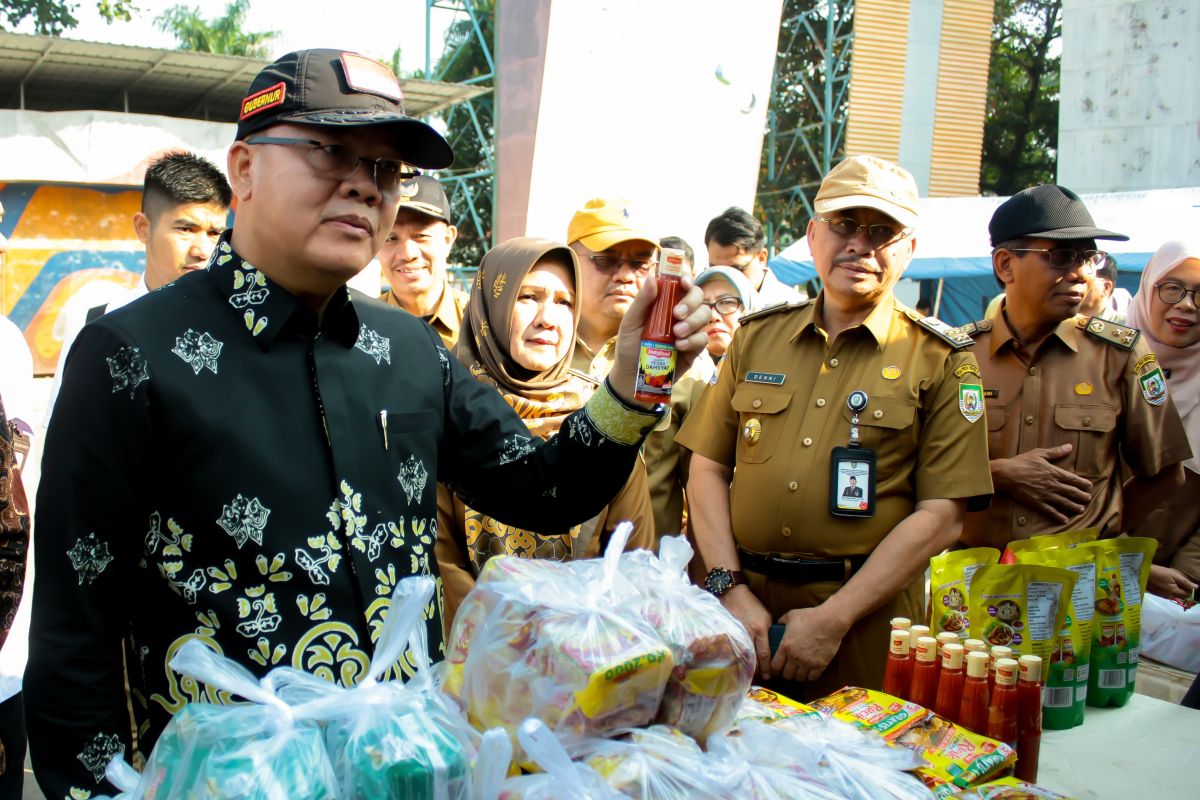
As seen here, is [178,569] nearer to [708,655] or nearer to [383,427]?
[383,427]

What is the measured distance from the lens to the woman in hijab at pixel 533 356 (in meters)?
2.75

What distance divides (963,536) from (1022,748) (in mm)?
1399

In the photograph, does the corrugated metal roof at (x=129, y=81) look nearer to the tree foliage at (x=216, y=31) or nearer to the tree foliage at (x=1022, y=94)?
the tree foliage at (x=216, y=31)

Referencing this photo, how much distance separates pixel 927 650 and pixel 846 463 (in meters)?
0.75

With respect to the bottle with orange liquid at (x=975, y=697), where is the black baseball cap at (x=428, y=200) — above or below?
above

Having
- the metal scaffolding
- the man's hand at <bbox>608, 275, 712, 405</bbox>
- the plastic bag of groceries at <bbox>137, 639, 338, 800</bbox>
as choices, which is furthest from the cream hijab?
the metal scaffolding

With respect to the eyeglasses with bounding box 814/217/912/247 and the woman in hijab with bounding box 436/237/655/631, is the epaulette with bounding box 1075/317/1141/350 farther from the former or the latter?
the woman in hijab with bounding box 436/237/655/631

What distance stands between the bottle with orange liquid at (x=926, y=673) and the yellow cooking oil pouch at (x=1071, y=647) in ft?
1.67

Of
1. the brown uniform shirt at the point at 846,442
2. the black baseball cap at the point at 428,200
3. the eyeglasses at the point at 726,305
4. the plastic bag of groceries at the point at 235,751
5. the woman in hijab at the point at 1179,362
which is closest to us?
the plastic bag of groceries at the point at 235,751

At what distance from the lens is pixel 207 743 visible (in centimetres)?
112

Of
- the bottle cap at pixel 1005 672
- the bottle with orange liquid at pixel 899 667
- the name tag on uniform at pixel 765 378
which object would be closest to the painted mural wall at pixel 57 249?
the name tag on uniform at pixel 765 378

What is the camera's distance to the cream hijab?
3.87m

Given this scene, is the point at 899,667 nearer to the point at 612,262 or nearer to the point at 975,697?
the point at 975,697

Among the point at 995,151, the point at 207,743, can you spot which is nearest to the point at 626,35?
the point at 207,743
